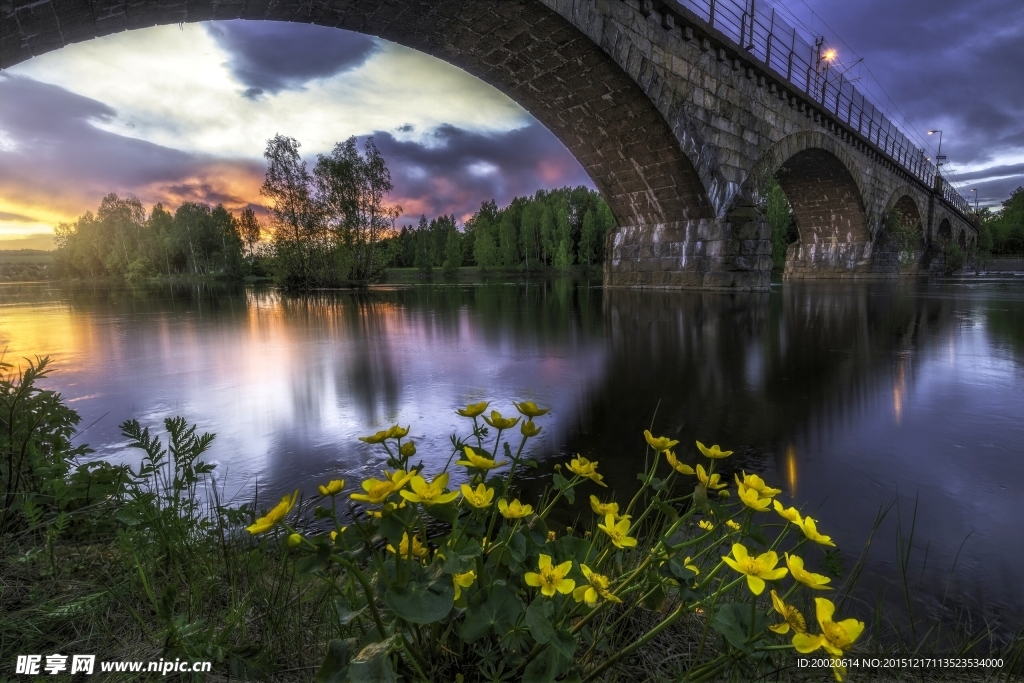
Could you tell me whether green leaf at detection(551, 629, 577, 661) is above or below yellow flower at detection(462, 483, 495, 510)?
below

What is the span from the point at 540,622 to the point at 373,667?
271 millimetres

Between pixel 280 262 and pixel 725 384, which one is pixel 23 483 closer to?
pixel 725 384

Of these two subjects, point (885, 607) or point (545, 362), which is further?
point (545, 362)

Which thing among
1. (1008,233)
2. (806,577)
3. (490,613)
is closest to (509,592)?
(490,613)

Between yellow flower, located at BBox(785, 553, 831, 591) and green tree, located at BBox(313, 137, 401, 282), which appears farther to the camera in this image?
green tree, located at BBox(313, 137, 401, 282)

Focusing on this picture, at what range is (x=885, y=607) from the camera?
1420 millimetres

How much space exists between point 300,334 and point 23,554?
21.1 ft

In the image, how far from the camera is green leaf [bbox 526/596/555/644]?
82 cm

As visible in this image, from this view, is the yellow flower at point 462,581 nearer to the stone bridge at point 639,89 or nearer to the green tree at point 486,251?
the stone bridge at point 639,89

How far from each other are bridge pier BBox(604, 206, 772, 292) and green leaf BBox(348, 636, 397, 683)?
48.2 ft

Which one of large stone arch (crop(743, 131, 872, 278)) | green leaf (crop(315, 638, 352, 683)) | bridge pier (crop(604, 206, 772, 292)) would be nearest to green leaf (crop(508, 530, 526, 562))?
green leaf (crop(315, 638, 352, 683))

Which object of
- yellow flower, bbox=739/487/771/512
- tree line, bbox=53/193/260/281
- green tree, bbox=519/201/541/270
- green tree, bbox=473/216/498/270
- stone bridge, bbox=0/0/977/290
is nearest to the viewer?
yellow flower, bbox=739/487/771/512

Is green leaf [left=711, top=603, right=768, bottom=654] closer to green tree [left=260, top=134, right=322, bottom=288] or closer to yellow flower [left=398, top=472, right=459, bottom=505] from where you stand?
yellow flower [left=398, top=472, right=459, bottom=505]

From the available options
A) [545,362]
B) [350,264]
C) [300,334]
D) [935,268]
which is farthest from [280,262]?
[935,268]
